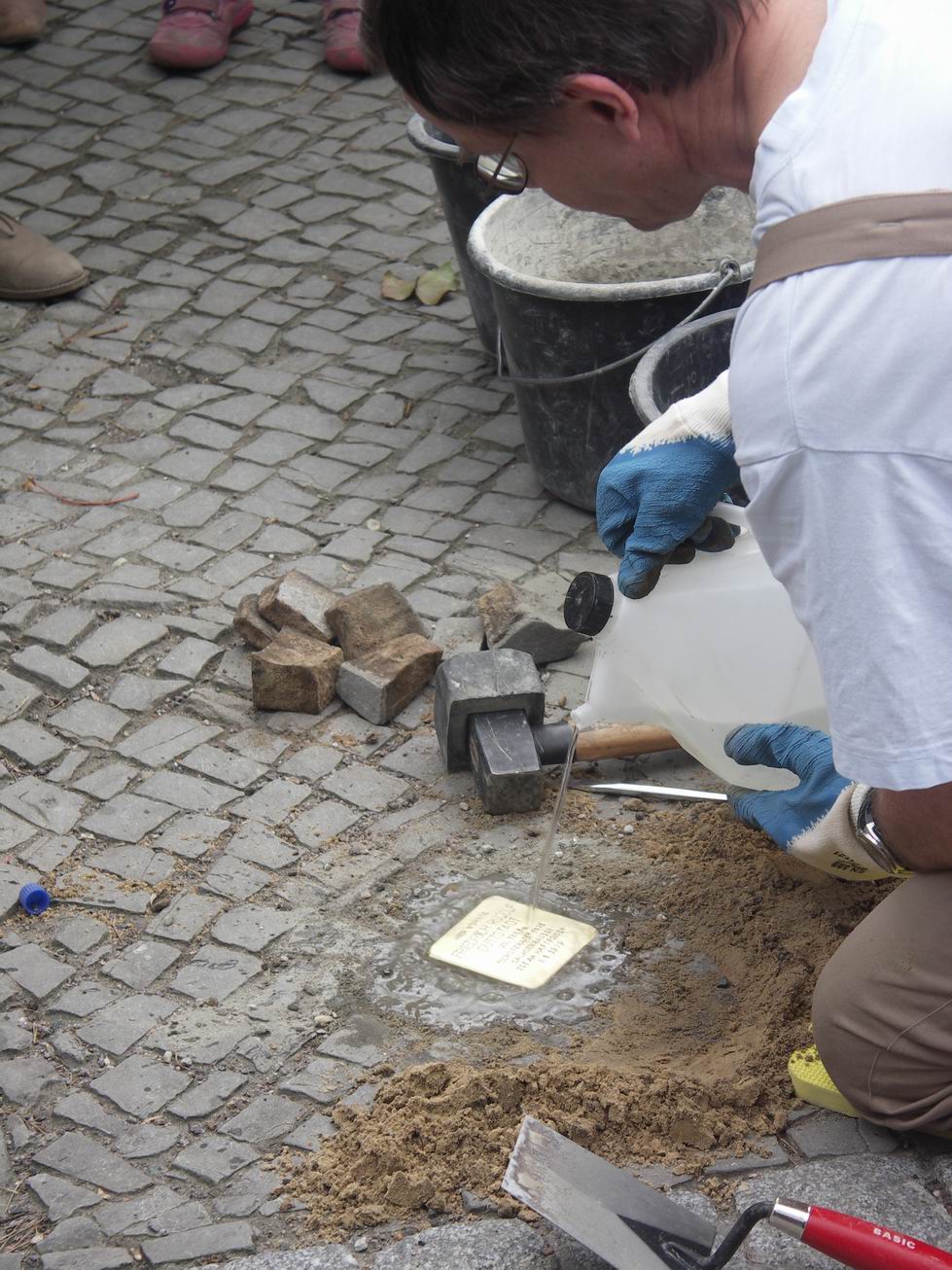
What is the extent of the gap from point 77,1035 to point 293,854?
26.8 inches

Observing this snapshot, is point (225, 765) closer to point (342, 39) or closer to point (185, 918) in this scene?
point (185, 918)

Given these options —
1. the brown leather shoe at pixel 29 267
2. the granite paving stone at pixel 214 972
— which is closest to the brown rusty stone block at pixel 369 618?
the granite paving stone at pixel 214 972

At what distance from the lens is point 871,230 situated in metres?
1.75

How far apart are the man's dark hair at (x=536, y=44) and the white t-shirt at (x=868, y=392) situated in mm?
147

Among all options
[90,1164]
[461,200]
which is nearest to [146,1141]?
[90,1164]

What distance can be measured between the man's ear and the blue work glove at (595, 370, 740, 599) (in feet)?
2.48

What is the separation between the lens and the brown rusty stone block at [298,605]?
12.9ft

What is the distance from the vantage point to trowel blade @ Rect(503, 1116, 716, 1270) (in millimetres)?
2148

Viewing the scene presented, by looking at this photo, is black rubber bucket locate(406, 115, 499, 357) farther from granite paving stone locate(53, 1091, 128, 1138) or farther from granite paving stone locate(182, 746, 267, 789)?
granite paving stone locate(53, 1091, 128, 1138)

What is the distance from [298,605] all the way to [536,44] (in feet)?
7.59

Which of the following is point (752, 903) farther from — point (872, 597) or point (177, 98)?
point (177, 98)

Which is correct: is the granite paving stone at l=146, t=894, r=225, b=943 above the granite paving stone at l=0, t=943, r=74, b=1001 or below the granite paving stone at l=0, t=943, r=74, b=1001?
below

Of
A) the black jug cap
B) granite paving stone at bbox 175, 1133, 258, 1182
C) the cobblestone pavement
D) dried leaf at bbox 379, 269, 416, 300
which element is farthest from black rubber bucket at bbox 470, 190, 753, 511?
granite paving stone at bbox 175, 1133, 258, 1182

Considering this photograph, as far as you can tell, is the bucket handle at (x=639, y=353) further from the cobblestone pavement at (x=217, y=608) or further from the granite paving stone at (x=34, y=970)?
the granite paving stone at (x=34, y=970)
